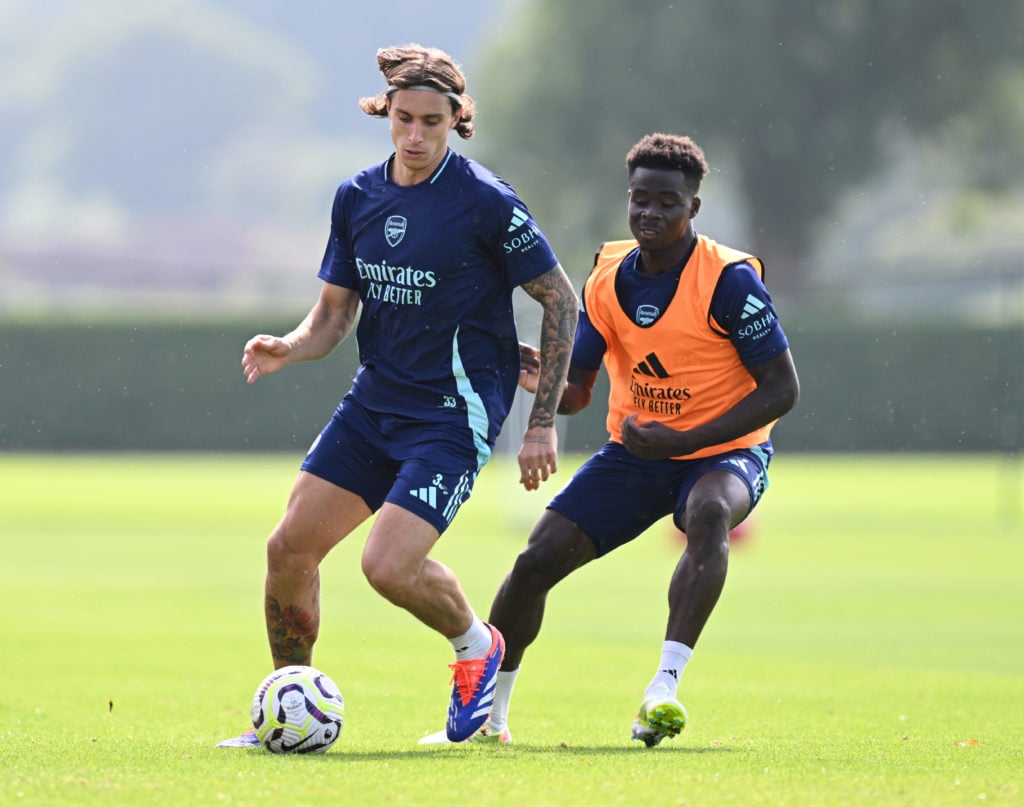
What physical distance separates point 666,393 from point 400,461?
4.30 feet

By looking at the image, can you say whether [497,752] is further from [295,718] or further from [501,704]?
[295,718]

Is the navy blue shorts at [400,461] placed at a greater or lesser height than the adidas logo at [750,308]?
lesser

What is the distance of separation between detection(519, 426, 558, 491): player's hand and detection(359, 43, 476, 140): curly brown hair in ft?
4.39

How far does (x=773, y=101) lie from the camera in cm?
5244

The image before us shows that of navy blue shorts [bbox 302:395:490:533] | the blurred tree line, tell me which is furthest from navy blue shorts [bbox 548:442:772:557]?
the blurred tree line

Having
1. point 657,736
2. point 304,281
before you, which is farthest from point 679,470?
point 304,281

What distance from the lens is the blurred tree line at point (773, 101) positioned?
173ft

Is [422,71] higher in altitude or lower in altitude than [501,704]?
A: higher

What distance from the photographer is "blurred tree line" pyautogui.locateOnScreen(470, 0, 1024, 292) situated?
173ft

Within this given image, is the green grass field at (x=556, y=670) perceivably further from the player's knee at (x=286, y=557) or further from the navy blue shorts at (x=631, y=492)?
the navy blue shorts at (x=631, y=492)

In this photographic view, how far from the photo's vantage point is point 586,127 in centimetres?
5675

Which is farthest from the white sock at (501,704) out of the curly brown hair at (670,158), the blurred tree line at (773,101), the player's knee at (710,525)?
the blurred tree line at (773,101)

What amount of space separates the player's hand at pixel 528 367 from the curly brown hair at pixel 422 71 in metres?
1.06

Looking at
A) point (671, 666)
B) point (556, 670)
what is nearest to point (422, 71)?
point (671, 666)
